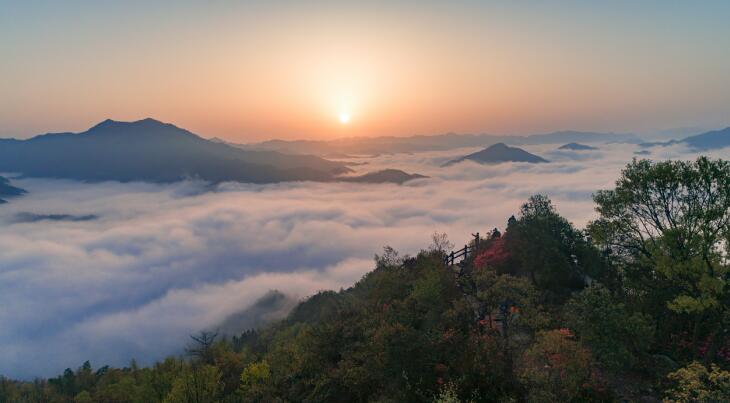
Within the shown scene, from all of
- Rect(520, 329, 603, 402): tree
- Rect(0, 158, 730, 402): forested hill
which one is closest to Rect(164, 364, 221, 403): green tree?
Rect(0, 158, 730, 402): forested hill

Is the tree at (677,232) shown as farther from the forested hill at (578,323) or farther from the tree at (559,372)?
the tree at (559,372)

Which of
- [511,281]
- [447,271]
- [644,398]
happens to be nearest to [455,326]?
[511,281]

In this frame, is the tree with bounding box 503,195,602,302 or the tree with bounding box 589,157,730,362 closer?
the tree with bounding box 589,157,730,362

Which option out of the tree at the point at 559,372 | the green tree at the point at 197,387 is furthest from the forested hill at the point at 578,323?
the green tree at the point at 197,387

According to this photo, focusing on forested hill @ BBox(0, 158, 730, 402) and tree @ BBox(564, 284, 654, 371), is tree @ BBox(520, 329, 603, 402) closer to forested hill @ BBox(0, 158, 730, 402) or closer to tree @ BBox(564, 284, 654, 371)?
forested hill @ BBox(0, 158, 730, 402)

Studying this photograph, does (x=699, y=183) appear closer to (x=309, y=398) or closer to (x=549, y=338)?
(x=549, y=338)

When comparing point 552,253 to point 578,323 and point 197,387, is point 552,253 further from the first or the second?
point 197,387
